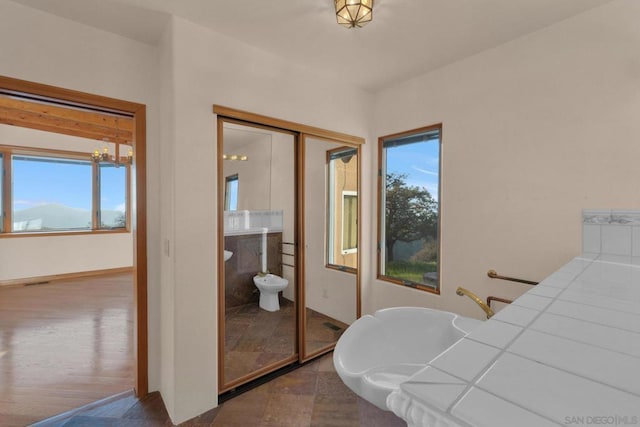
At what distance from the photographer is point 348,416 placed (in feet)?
6.07

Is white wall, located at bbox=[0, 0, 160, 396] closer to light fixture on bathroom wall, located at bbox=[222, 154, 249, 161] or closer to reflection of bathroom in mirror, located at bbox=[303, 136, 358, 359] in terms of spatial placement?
light fixture on bathroom wall, located at bbox=[222, 154, 249, 161]

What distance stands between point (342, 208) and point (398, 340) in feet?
4.65

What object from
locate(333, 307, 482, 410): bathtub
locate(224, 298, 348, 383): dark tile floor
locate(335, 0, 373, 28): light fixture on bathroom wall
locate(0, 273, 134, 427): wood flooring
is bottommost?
locate(0, 273, 134, 427): wood flooring

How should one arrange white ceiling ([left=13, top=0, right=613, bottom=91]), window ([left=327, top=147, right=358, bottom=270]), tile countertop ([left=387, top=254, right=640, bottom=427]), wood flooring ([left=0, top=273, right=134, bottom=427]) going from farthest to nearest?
window ([left=327, top=147, right=358, bottom=270]) < wood flooring ([left=0, top=273, right=134, bottom=427]) < white ceiling ([left=13, top=0, right=613, bottom=91]) < tile countertop ([left=387, top=254, right=640, bottom=427])

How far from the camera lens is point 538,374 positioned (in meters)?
0.42

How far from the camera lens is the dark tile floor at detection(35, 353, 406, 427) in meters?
1.78

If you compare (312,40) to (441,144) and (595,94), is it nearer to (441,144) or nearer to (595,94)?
(441,144)

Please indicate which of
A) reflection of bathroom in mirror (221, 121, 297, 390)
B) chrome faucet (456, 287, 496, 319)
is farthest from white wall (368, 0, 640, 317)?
reflection of bathroom in mirror (221, 121, 297, 390)

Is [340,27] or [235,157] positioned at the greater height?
[340,27]

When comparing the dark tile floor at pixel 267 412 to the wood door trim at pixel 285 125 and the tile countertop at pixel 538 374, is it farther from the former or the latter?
the wood door trim at pixel 285 125

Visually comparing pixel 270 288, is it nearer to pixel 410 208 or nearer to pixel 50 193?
pixel 410 208

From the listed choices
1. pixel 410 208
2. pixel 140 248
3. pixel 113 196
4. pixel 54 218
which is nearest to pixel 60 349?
pixel 140 248

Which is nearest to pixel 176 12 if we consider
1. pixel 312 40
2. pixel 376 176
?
pixel 312 40

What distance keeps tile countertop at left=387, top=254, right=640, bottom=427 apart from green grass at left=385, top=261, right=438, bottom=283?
191 cm
